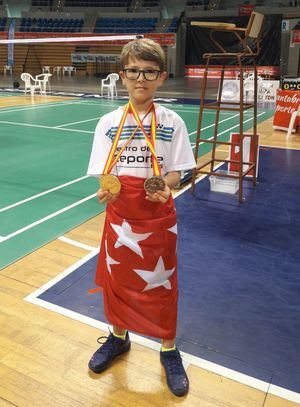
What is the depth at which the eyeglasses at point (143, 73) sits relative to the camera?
6.17 ft

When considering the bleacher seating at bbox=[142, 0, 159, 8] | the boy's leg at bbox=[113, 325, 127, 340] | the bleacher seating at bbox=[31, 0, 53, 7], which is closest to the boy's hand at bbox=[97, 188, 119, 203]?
the boy's leg at bbox=[113, 325, 127, 340]

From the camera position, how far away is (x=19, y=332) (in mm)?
2588

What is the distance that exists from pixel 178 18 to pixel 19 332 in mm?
28439

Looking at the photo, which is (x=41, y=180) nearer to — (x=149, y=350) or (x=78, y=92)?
(x=149, y=350)

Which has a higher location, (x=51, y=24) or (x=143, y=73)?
(x=51, y=24)

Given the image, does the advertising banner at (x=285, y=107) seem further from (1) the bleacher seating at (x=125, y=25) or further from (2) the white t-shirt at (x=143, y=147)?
(1) the bleacher seating at (x=125, y=25)

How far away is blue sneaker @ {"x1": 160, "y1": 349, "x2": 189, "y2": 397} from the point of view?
215cm

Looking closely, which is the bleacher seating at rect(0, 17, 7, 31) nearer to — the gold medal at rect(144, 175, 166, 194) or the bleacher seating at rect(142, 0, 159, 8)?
the bleacher seating at rect(142, 0, 159, 8)

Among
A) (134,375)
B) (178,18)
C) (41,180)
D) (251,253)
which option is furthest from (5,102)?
(178,18)

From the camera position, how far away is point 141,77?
1.88 meters

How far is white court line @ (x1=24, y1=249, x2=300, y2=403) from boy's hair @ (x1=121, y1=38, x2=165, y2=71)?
162 centimetres

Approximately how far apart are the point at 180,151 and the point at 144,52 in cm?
50

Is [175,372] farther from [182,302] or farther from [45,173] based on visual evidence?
[45,173]

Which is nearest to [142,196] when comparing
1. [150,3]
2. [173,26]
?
[173,26]
